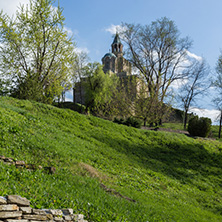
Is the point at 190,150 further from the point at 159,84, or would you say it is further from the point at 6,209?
the point at 6,209

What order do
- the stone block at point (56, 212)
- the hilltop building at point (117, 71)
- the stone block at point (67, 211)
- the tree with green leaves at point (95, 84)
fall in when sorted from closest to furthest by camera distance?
the stone block at point (56, 212), the stone block at point (67, 211), the hilltop building at point (117, 71), the tree with green leaves at point (95, 84)

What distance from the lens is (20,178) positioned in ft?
17.2

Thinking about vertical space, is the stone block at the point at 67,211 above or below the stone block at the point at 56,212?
below

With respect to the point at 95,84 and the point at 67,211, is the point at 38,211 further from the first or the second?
the point at 95,84

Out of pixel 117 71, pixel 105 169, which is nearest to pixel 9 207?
pixel 105 169

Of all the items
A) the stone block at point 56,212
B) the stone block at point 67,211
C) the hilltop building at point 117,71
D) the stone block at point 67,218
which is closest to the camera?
the stone block at point 56,212

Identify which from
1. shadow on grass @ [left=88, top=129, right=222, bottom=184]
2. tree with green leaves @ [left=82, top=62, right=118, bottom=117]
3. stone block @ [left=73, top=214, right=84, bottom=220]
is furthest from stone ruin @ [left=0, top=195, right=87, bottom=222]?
tree with green leaves @ [left=82, top=62, right=118, bottom=117]

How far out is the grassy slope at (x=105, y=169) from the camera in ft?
16.9

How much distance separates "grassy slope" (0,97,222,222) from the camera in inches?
203

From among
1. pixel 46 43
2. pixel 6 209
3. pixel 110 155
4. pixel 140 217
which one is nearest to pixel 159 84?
pixel 46 43

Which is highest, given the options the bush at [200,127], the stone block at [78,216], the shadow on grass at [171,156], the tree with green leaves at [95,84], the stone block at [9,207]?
the tree with green leaves at [95,84]

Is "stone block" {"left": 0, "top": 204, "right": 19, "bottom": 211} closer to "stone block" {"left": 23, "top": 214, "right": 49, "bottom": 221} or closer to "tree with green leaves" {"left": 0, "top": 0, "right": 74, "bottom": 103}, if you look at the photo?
"stone block" {"left": 23, "top": 214, "right": 49, "bottom": 221}

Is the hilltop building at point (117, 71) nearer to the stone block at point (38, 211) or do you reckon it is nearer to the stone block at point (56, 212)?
the stone block at point (56, 212)

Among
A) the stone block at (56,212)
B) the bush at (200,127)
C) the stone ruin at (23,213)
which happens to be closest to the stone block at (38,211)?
the stone ruin at (23,213)
